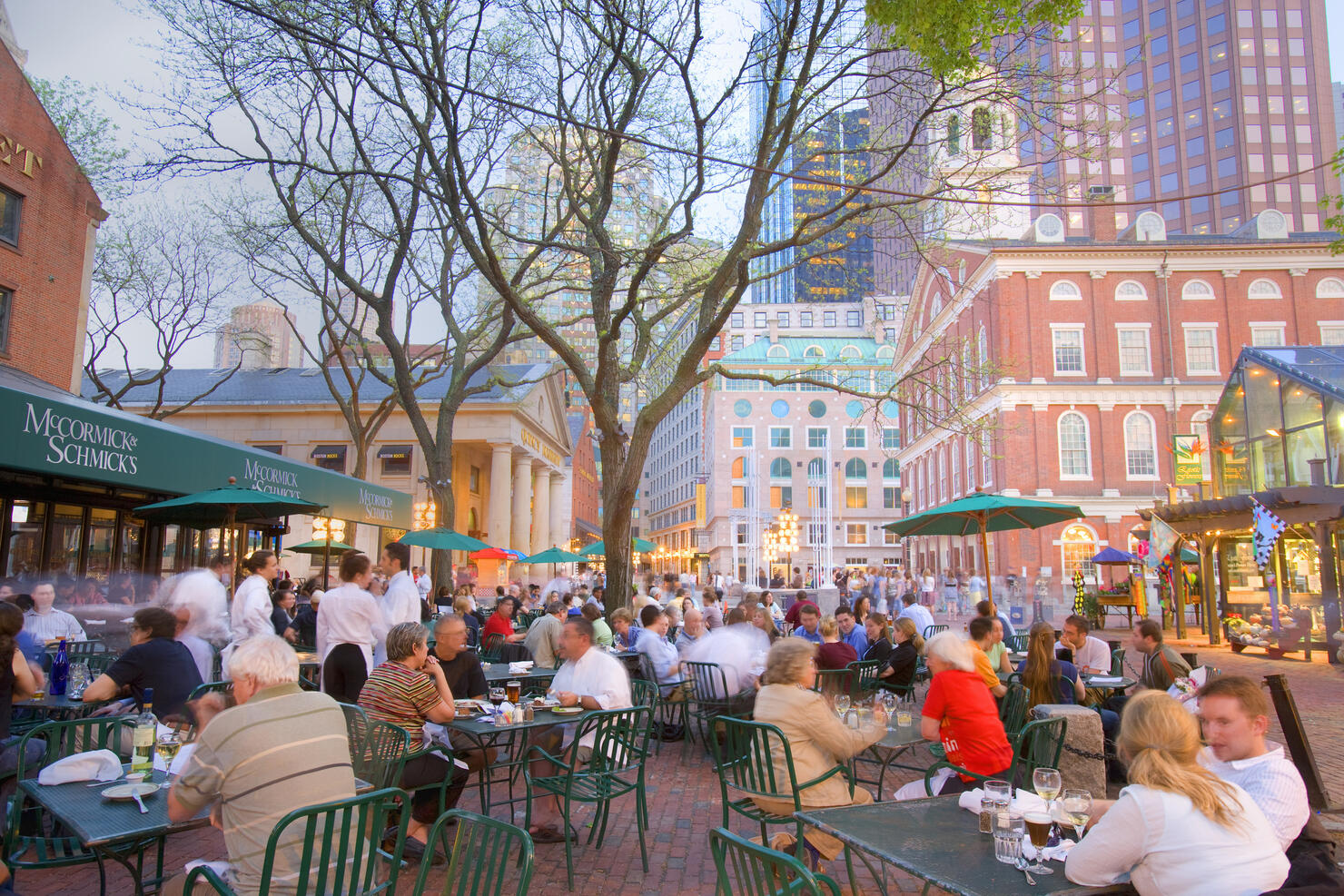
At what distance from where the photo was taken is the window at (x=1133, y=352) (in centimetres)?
3769

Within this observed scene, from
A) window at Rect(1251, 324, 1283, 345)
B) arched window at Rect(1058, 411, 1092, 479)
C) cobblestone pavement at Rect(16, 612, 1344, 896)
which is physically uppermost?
window at Rect(1251, 324, 1283, 345)

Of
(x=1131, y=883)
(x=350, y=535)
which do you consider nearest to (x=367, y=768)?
(x=1131, y=883)

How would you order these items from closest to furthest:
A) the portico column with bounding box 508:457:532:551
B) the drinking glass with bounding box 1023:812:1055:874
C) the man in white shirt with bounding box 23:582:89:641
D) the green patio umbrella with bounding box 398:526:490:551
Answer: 1. the drinking glass with bounding box 1023:812:1055:874
2. the man in white shirt with bounding box 23:582:89:641
3. the green patio umbrella with bounding box 398:526:490:551
4. the portico column with bounding box 508:457:532:551

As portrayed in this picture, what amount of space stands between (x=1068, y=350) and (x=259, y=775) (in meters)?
40.2

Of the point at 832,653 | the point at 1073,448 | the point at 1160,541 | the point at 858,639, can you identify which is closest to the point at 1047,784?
the point at 832,653

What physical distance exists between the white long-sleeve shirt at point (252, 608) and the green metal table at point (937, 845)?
6708mm

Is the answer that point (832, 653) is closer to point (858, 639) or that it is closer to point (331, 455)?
point (858, 639)

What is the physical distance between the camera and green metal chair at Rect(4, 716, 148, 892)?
3.88 meters

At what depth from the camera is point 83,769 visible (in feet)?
13.2

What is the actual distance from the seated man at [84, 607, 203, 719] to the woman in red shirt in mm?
4983

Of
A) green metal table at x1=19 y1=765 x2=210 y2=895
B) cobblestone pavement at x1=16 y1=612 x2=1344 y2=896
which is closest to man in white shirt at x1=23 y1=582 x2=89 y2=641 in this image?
cobblestone pavement at x1=16 y1=612 x2=1344 y2=896

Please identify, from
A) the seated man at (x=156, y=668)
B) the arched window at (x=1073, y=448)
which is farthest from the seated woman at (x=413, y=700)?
the arched window at (x=1073, y=448)

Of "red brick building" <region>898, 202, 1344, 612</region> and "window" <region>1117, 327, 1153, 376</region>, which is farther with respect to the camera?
"window" <region>1117, 327, 1153, 376</region>

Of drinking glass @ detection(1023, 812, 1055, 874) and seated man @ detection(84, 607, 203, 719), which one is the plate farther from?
drinking glass @ detection(1023, 812, 1055, 874)
